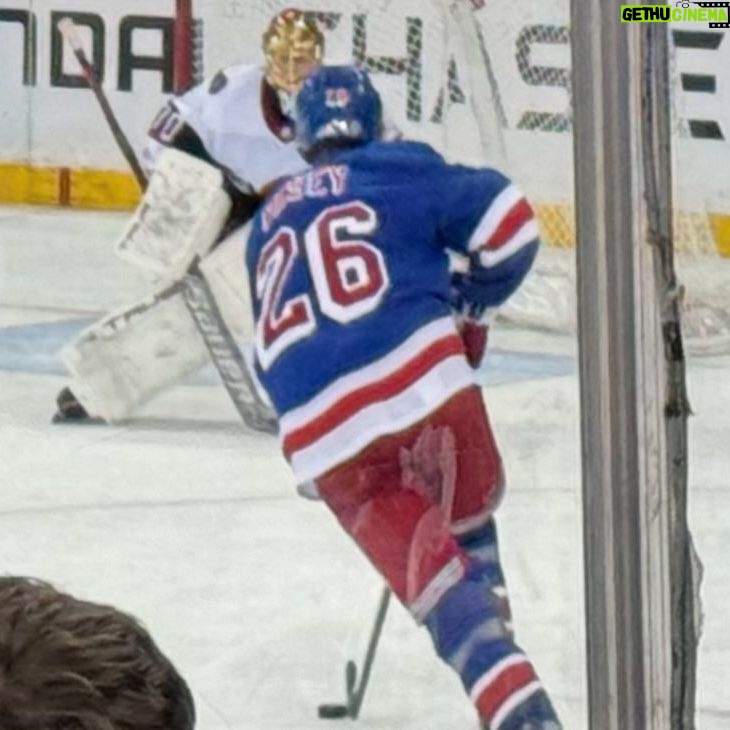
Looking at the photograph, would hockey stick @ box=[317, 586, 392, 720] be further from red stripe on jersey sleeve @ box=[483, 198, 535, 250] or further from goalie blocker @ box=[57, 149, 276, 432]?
red stripe on jersey sleeve @ box=[483, 198, 535, 250]

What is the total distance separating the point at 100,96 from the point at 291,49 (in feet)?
0.45

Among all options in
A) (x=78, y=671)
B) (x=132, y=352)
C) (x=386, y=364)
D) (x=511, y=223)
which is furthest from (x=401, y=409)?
(x=78, y=671)

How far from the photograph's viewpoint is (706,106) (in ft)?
5.07

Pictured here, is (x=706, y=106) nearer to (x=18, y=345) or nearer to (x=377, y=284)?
(x=377, y=284)

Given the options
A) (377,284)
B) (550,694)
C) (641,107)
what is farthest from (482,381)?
(641,107)

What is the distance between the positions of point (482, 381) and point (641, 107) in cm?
45

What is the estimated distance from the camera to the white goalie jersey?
1628mm

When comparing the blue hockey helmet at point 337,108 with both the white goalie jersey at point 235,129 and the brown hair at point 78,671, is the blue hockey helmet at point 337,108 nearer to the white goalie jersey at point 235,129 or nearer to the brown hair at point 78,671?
the white goalie jersey at point 235,129

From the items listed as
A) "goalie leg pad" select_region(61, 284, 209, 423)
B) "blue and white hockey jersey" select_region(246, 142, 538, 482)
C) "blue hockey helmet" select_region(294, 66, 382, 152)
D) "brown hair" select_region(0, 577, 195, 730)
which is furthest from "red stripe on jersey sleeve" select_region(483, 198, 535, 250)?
"brown hair" select_region(0, 577, 195, 730)

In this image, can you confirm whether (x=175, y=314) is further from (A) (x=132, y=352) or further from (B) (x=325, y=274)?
(B) (x=325, y=274)

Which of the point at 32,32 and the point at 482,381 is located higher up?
the point at 32,32

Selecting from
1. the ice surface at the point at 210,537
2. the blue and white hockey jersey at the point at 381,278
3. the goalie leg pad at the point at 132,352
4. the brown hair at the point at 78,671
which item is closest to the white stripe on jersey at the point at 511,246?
the blue and white hockey jersey at the point at 381,278

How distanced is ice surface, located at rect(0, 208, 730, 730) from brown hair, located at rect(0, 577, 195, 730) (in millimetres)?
807

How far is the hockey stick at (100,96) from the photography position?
1633mm
